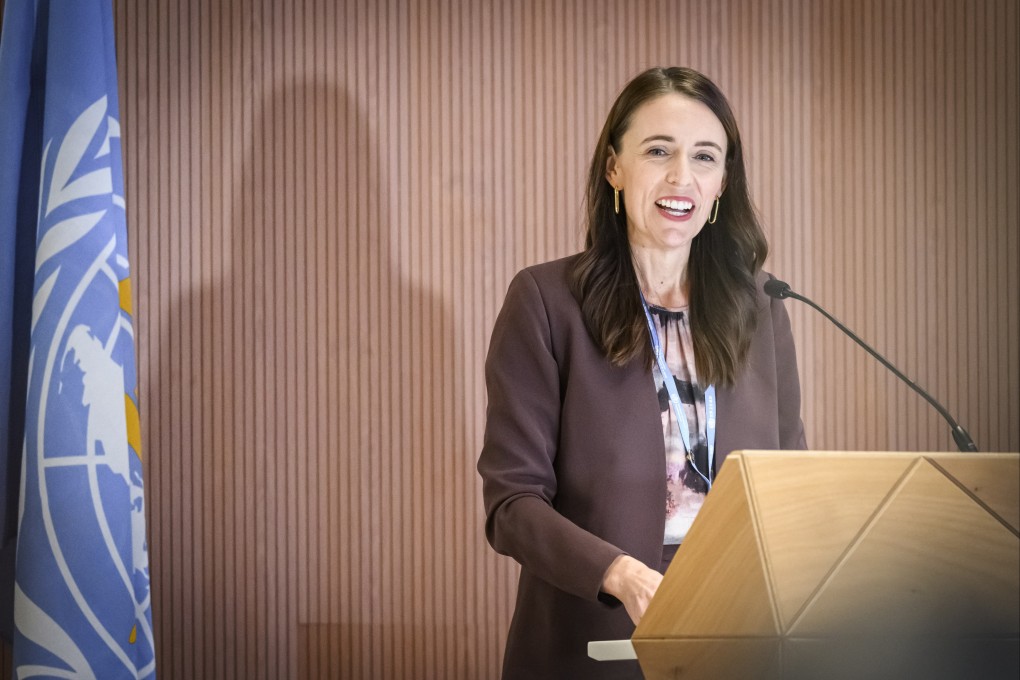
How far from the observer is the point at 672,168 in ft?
5.20

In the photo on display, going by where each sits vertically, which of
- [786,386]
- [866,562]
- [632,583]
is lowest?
[632,583]

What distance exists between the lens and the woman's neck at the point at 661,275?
164 cm

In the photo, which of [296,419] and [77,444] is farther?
[296,419]

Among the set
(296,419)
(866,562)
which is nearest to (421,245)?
(296,419)

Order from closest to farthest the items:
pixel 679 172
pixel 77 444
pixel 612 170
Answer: pixel 679 172 → pixel 612 170 → pixel 77 444

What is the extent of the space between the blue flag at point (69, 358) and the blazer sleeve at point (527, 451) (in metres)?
0.94

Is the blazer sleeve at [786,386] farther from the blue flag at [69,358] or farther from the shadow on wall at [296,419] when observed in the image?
the blue flag at [69,358]

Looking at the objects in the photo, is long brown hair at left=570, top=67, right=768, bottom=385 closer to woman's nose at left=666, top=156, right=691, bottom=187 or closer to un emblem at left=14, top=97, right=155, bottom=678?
woman's nose at left=666, top=156, right=691, bottom=187

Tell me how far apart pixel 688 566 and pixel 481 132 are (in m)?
2.00

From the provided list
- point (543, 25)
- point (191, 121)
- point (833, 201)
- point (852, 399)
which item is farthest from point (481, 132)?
point (852, 399)

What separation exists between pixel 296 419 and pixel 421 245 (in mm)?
619

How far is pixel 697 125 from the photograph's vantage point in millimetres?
1601

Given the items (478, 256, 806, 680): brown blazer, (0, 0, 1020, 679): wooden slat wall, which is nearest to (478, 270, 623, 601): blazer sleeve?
(478, 256, 806, 680): brown blazer

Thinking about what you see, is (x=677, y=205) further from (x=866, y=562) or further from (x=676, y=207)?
(x=866, y=562)
